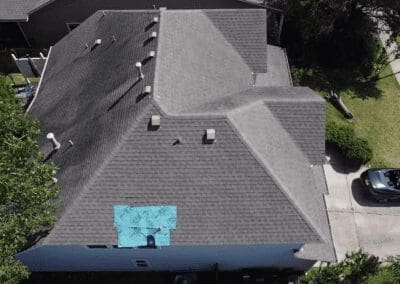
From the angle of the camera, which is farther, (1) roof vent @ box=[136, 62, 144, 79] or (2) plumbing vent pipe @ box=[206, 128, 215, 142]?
(1) roof vent @ box=[136, 62, 144, 79]

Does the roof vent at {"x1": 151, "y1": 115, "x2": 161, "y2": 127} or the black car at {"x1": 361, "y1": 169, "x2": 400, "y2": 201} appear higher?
the roof vent at {"x1": 151, "y1": 115, "x2": 161, "y2": 127}

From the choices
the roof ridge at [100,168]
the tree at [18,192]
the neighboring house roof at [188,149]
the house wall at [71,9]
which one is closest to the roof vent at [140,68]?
the neighboring house roof at [188,149]

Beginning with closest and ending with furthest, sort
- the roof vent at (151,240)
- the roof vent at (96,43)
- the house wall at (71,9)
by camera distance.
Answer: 1. the roof vent at (151,240)
2. the roof vent at (96,43)
3. the house wall at (71,9)

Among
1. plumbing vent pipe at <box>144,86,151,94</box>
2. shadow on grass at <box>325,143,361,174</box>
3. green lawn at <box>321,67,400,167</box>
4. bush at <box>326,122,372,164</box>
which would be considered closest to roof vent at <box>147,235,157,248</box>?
plumbing vent pipe at <box>144,86,151,94</box>

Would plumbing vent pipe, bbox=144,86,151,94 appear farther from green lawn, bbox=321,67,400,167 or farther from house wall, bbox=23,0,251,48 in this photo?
green lawn, bbox=321,67,400,167

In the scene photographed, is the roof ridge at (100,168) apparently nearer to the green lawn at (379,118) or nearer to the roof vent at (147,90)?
the roof vent at (147,90)

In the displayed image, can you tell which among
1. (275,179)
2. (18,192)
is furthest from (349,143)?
(18,192)

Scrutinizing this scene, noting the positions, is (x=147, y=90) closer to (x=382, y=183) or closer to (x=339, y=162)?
(x=339, y=162)
